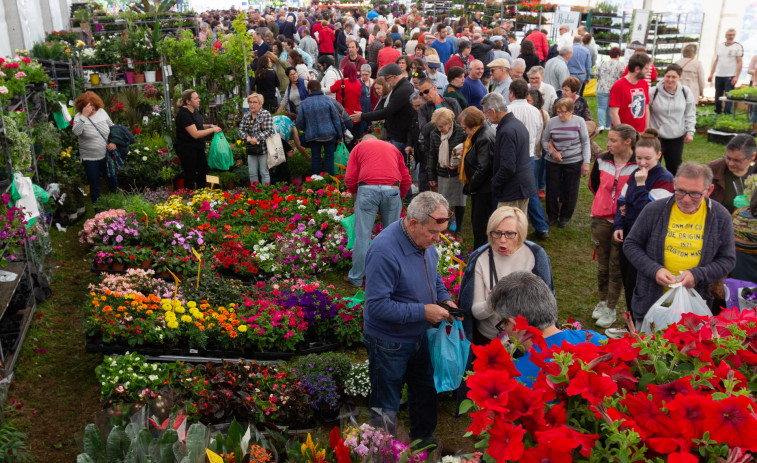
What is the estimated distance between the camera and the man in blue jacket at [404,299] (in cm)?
382

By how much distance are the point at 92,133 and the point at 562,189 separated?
6.26 m

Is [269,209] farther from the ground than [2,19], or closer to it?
closer to it

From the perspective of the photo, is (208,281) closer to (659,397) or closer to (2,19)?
(659,397)

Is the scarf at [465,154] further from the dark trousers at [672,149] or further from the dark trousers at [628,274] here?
the dark trousers at [672,149]

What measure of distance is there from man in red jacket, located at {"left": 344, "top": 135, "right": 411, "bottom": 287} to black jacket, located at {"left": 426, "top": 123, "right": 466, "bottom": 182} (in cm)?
97

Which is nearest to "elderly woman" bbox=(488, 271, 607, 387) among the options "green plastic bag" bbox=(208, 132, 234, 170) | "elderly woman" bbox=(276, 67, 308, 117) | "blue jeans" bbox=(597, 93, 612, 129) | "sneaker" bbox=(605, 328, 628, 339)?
"sneaker" bbox=(605, 328, 628, 339)

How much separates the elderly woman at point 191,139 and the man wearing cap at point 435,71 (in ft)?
12.5

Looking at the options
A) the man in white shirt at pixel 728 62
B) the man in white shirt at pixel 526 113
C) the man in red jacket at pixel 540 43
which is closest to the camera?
the man in white shirt at pixel 526 113

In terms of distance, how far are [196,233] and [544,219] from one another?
426 cm

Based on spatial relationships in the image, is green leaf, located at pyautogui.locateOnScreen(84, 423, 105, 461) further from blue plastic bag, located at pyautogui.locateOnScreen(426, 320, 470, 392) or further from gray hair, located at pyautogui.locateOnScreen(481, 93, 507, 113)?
gray hair, located at pyautogui.locateOnScreen(481, 93, 507, 113)

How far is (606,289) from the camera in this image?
253 inches

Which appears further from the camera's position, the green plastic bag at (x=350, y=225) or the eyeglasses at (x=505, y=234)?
the green plastic bag at (x=350, y=225)

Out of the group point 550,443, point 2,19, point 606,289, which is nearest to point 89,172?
point 2,19

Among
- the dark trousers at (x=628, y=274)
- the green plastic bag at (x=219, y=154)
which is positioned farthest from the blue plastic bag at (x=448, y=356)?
the green plastic bag at (x=219, y=154)
